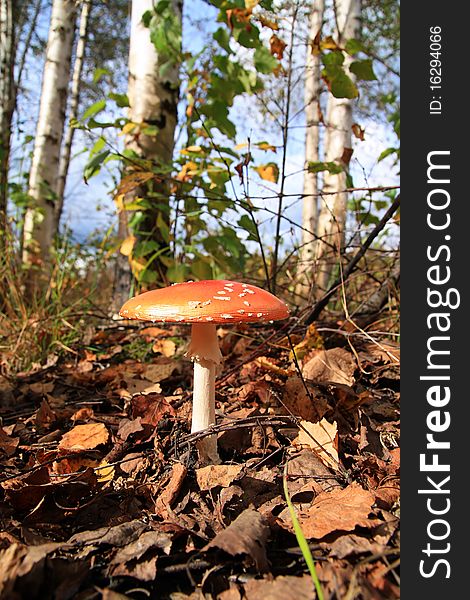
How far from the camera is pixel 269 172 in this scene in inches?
126

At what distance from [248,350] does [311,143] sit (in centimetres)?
1188

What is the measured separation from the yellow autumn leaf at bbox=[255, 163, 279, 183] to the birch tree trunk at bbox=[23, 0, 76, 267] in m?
4.51

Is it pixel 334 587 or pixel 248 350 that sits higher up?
pixel 248 350

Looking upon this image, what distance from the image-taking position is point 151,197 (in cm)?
357

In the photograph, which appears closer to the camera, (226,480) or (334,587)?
(334,587)

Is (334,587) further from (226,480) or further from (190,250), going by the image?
(190,250)

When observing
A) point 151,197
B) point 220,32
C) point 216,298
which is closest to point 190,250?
point 151,197

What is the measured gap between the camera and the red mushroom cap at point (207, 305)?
1652mm

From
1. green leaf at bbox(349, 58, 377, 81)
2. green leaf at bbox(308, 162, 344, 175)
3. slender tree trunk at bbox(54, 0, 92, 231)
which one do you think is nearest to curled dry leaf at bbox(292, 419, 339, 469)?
green leaf at bbox(308, 162, 344, 175)

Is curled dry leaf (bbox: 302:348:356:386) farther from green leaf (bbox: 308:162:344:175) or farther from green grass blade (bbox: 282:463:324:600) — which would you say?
green grass blade (bbox: 282:463:324:600)

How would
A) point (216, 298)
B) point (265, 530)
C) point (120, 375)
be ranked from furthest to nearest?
point (120, 375)
point (216, 298)
point (265, 530)

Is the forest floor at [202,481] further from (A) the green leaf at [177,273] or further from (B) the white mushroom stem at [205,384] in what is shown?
(A) the green leaf at [177,273]

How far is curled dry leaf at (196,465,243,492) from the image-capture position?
5.96 ft

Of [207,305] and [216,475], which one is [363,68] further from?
[216,475]
